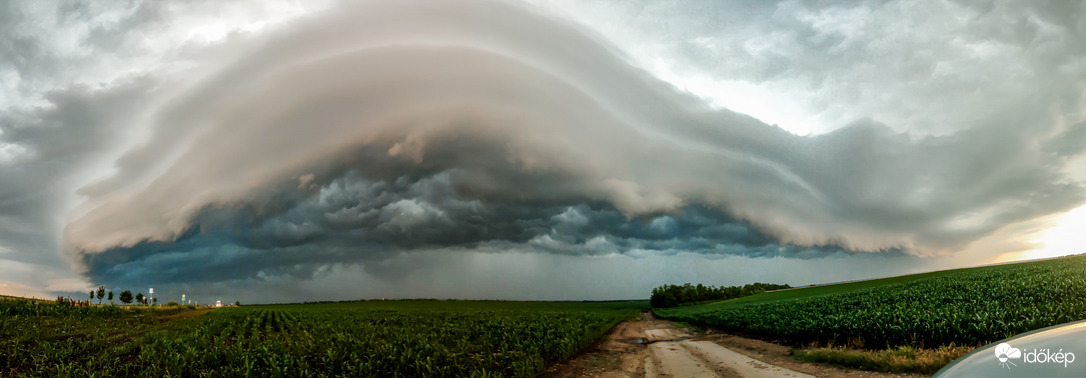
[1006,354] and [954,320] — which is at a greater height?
[1006,354]

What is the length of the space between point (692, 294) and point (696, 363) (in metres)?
124

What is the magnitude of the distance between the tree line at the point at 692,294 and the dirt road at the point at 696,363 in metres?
107

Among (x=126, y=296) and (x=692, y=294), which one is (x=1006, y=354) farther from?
(x=126, y=296)

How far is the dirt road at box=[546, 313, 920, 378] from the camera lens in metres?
17.2

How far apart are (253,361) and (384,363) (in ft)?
13.6

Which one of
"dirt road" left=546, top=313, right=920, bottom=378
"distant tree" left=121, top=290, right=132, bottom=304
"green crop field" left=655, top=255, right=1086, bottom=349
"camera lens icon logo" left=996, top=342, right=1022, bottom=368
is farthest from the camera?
"distant tree" left=121, top=290, right=132, bottom=304

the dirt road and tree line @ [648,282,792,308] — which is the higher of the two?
the dirt road

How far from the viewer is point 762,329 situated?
28844 mm

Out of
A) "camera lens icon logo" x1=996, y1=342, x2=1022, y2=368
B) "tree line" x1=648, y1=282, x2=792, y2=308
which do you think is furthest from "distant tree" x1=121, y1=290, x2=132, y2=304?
"camera lens icon logo" x1=996, y1=342, x2=1022, y2=368

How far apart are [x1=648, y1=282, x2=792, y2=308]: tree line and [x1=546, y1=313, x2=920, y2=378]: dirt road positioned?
107046 millimetres

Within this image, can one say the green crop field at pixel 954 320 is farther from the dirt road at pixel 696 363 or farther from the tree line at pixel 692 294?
the tree line at pixel 692 294

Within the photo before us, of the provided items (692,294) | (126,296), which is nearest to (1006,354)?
(692,294)

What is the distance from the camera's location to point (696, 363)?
20.2 meters

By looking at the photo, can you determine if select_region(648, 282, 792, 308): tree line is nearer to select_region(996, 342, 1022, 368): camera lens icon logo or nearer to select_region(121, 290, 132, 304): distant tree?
select_region(996, 342, 1022, 368): camera lens icon logo
